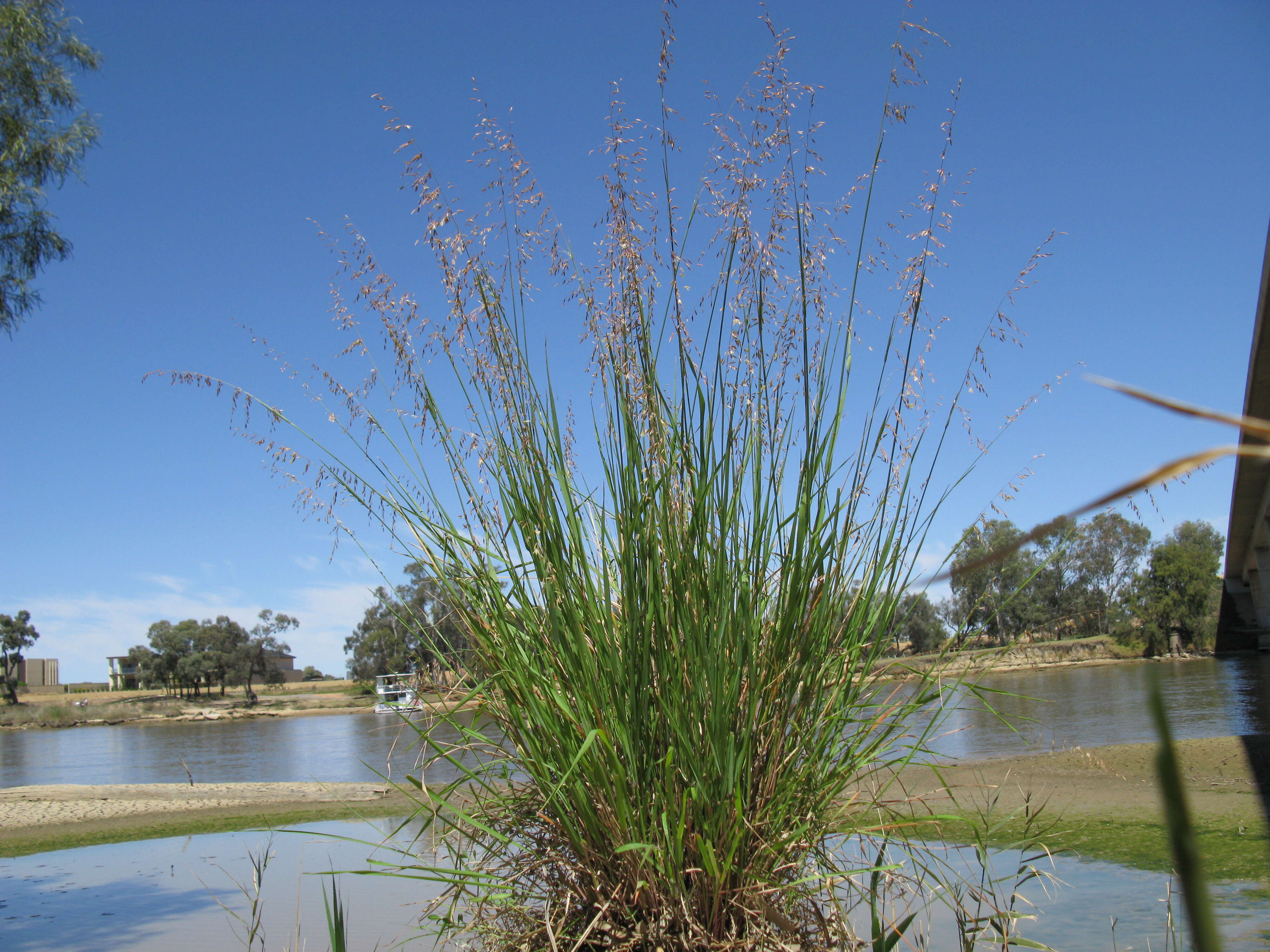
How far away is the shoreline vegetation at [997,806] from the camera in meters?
4.64

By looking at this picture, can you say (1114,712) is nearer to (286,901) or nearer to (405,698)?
(286,901)

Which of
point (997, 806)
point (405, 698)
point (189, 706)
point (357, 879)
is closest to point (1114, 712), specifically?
point (997, 806)

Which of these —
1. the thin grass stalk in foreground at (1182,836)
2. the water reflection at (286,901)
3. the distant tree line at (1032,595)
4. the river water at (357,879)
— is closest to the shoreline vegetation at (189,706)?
the river water at (357,879)

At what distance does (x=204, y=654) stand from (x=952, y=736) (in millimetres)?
68337

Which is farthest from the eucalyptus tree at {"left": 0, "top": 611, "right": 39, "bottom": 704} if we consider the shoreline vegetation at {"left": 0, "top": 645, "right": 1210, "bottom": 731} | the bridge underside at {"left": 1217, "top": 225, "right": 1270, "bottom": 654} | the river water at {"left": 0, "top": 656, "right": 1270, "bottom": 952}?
the bridge underside at {"left": 1217, "top": 225, "right": 1270, "bottom": 654}

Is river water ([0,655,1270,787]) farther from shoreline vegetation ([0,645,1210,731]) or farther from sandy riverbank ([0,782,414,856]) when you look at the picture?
shoreline vegetation ([0,645,1210,731])

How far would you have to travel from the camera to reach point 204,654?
6550 centimetres

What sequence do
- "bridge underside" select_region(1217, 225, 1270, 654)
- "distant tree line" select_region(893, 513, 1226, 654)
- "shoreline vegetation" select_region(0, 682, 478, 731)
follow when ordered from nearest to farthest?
1. "distant tree line" select_region(893, 513, 1226, 654)
2. "bridge underside" select_region(1217, 225, 1270, 654)
3. "shoreline vegetation" select_region(0, 682, 478, 731)

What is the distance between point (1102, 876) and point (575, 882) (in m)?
4.55

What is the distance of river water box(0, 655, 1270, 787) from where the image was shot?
1142 cm

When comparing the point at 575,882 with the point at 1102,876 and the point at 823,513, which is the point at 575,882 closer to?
the point at 823,513

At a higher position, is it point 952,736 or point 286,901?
point 952,736

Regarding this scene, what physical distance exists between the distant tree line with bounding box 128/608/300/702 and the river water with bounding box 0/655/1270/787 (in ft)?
79.4

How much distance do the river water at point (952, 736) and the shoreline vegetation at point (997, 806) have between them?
37 centimetres
